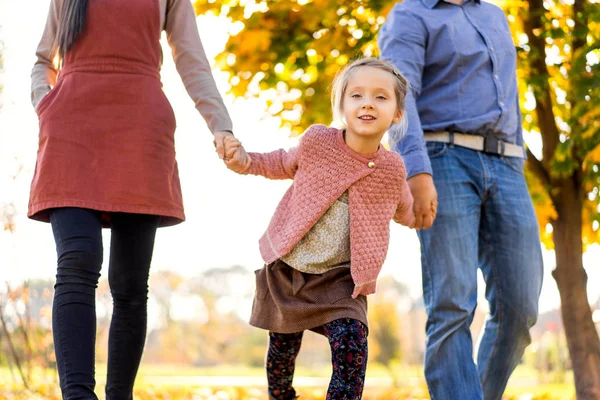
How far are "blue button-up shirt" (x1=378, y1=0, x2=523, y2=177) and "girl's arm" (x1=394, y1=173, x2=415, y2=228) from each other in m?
0.26

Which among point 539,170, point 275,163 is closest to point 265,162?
point 275,163

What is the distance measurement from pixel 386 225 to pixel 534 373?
7.10m

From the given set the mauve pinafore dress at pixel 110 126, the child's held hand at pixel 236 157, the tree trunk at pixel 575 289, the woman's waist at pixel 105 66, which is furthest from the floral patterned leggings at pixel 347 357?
the tree trunk at pixel 575 289

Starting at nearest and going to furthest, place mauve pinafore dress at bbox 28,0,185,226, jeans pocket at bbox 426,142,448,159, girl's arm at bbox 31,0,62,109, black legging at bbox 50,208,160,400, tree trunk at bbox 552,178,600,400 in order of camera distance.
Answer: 1. black legging at bbox 50,208,160,400
2. mauve pinafore dress at bbox 28,0,185,226
3. girl's arm at bbox 31,0,62,109
4. jeans pocket at bbox 426,142,448,159
5. tree trunk at bbox 552,178,600,400

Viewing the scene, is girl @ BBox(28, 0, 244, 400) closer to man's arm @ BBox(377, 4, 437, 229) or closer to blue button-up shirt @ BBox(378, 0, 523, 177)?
man's arm @ BBox(377, 4, 437, 229)

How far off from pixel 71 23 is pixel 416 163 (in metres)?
1.30

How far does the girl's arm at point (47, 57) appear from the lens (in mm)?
3287

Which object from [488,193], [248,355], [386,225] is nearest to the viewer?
[386,225]

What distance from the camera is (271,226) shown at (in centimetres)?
325

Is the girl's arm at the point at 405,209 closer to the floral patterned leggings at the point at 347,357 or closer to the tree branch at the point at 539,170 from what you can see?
the floral patterned leggings at the point at 347,357

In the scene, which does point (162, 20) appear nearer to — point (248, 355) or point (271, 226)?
point (271, 226)

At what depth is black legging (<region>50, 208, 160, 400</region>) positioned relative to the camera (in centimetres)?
275

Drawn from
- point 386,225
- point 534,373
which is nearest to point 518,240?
point 386,225

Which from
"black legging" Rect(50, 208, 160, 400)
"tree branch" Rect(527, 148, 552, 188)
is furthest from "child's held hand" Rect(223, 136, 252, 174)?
"tree branch" Rect(527, 148, 552, 188)
